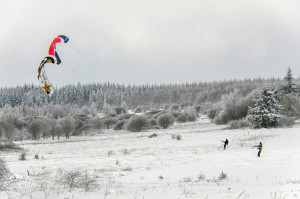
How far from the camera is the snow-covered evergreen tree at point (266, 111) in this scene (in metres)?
40.2

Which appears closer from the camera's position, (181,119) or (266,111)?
(266,111)

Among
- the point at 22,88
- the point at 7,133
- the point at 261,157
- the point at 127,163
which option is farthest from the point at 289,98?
the point at 22,88

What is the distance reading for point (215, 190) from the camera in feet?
28.4

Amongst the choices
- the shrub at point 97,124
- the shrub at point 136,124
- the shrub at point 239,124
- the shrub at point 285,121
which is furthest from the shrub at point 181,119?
the shrub at point 285,121

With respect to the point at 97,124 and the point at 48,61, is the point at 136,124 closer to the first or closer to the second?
the point at 97,124

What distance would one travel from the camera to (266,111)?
40.5 m

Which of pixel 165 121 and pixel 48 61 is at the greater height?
pixel 48 61

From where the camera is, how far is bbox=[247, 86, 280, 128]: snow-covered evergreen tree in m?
40.2

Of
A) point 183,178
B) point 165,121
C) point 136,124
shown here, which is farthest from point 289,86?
point 183,178

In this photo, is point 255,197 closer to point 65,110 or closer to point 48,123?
point 48,123

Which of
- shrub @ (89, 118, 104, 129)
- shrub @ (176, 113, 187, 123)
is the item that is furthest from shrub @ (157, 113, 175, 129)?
shrub @ (176, 113, 187, 123)

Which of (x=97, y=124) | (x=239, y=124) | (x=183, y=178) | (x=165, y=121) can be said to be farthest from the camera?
(x=97, y=124)

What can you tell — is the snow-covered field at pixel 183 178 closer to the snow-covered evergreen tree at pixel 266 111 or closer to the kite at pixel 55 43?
the kite at pixel 55 43

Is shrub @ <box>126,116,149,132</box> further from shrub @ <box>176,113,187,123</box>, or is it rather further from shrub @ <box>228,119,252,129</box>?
shrub @ <box>176,113,187,123</box>
